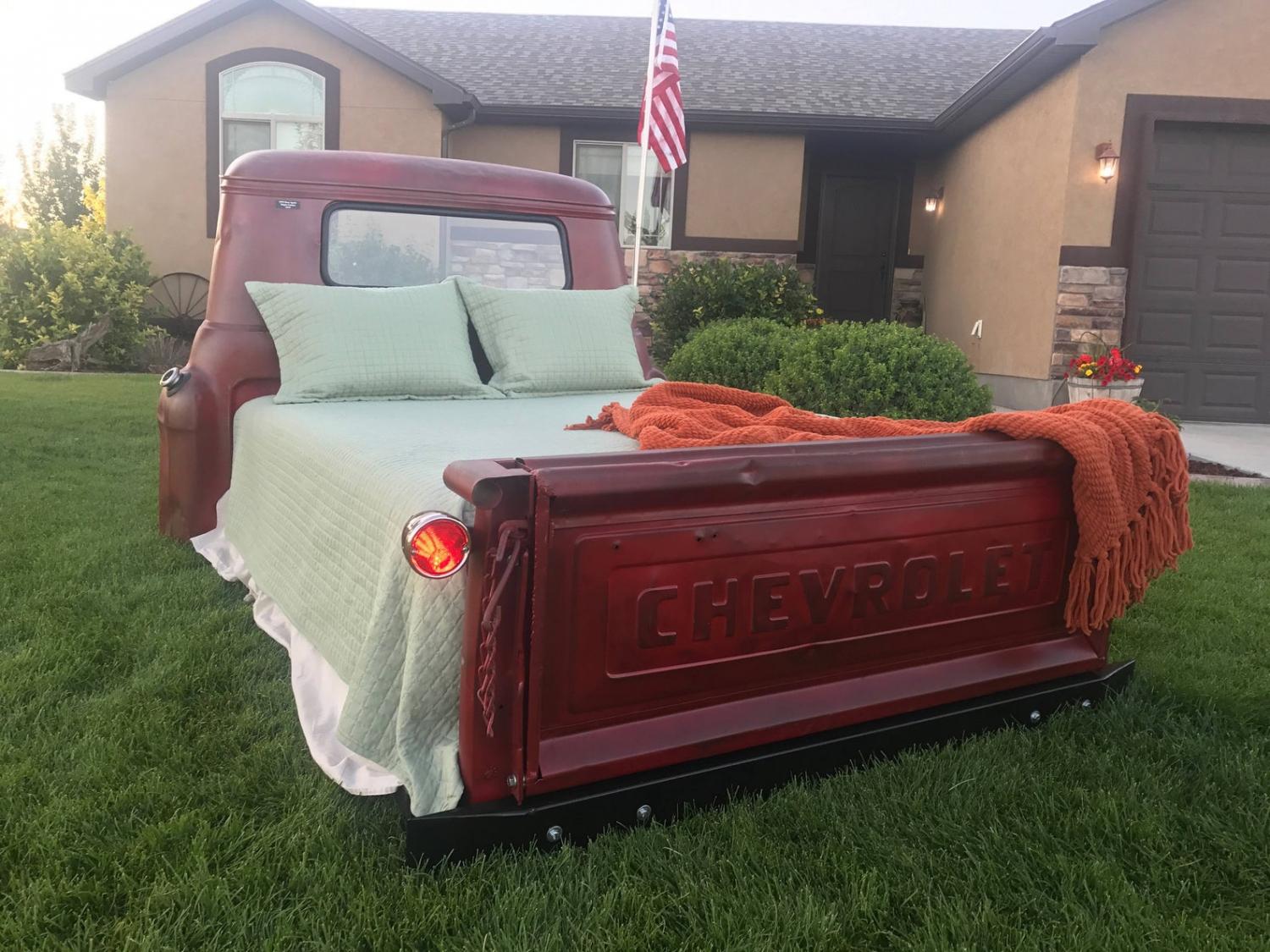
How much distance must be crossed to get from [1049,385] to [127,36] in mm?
10289

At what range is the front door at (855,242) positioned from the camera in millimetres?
12375

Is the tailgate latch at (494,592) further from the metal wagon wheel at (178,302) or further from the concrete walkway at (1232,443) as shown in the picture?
the metal wagon wheel at (178,302)

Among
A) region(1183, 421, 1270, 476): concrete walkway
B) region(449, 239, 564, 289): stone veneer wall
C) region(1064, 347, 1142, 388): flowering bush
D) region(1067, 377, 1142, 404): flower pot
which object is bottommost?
region(1183, 421, 1270, 476): concrete walkway

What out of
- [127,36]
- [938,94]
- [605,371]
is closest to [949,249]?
[938,94]

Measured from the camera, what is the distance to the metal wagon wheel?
11422 millimetres

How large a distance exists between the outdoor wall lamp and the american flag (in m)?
3.47

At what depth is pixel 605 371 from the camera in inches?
159

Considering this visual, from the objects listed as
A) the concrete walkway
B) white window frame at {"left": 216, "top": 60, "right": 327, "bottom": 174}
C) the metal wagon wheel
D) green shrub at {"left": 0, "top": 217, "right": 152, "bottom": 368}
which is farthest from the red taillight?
the metal wagon wheel

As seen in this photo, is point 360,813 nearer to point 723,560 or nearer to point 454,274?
point 723,560

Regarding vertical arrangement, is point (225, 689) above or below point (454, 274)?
below

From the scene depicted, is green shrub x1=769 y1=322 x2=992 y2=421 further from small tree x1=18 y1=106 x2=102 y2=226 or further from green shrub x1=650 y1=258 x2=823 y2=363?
small tree x1=18 y1=106 x2=102 y2=226

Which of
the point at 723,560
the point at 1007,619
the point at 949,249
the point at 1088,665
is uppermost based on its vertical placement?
the point at 949,249

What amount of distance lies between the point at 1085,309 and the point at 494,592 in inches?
320

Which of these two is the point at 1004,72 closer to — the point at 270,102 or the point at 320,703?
the point at 270,102
